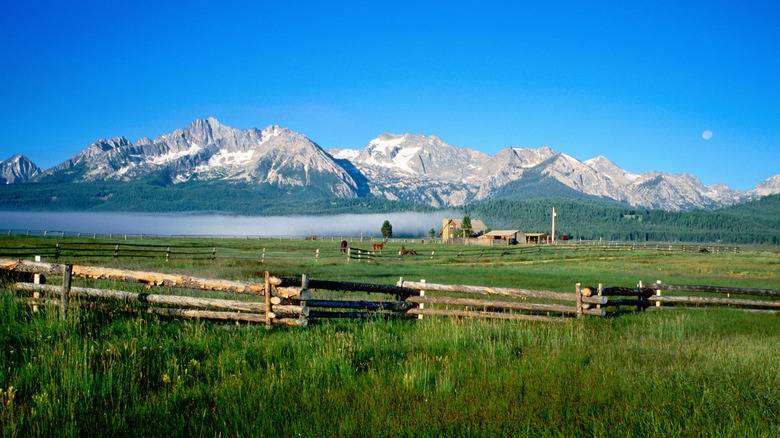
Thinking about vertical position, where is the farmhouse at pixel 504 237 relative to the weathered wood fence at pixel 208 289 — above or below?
below

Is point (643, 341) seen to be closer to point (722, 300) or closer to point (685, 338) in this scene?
point (685, 338)

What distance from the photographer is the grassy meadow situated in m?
4.71

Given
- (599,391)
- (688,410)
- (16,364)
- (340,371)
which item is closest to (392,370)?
(340,371)

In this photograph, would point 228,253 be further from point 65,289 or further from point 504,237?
point 504,237

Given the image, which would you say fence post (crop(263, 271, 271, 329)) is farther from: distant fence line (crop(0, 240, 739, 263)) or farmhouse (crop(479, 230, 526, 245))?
farmhouse (crop(479, 230, 526, 245))

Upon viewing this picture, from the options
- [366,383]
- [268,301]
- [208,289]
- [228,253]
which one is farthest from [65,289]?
[228,253]

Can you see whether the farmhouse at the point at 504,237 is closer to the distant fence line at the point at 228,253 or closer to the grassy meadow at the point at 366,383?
the distant fence line at the point at 228,253

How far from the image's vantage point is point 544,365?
6.82 m

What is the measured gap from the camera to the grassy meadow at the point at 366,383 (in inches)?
185

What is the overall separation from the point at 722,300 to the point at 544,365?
45.2 ft

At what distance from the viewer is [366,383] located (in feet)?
19.6

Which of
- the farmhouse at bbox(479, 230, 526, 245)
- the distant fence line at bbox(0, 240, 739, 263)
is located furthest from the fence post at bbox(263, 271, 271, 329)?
the farmhouse at bbox(479, 230, 526, 245)

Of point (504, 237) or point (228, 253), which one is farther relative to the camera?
point (504, 237)

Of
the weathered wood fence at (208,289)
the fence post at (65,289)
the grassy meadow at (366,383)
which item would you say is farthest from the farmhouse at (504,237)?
the fence post at (65,289)
